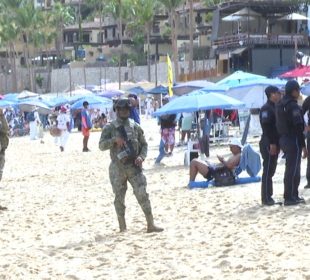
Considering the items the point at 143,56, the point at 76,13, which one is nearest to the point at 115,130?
the point at 143,56

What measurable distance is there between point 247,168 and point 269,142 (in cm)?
294

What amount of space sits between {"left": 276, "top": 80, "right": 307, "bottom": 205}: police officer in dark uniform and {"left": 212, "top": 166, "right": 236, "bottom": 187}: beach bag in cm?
292

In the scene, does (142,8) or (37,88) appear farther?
(37,88)

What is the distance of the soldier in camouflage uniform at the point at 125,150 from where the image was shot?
865cm

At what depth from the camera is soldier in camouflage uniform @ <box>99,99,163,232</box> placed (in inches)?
340

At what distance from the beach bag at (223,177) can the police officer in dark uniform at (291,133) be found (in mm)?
2923

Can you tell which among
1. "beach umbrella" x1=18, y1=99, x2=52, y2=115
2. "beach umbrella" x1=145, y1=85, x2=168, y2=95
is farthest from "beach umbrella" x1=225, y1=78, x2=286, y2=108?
"beach umbrella" x1=145, y1=85, x2=168, y2=95

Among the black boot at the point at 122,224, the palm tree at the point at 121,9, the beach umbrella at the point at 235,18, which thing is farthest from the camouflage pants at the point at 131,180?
the palm tree at the point at 121,9

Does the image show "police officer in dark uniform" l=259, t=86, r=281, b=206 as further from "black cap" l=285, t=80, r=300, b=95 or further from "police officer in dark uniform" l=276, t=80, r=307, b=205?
"black cap" l=285, t=80, r=300, b=95

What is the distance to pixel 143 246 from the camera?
26.8ft

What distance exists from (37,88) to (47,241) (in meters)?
65.2

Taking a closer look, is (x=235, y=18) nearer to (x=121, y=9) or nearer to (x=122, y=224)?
(x=121, y=9)

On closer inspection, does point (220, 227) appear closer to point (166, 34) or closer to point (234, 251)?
point (234, 251)

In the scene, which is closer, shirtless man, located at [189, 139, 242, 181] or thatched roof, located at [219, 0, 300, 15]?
shirtless man, located at [189, 139, 242, 181]
